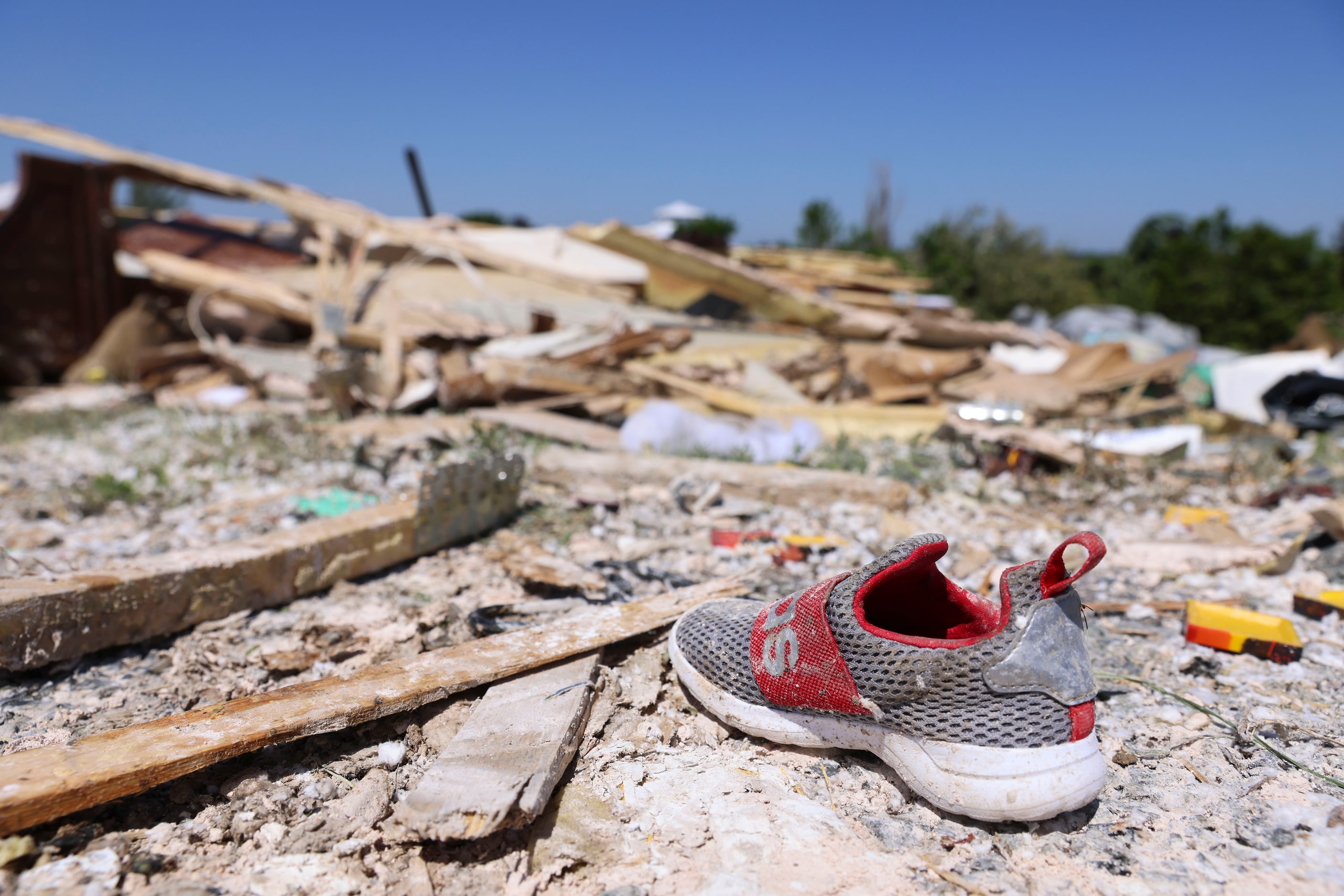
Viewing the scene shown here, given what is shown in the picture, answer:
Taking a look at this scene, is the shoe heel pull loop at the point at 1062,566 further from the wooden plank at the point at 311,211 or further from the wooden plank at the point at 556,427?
the wooden plank at the point at 311,211

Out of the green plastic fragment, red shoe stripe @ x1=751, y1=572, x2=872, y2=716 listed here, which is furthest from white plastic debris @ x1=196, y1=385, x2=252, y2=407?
red shoe stripe @ x1=751, y1=572, x2=872, y2=716

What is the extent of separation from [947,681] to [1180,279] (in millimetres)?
21697

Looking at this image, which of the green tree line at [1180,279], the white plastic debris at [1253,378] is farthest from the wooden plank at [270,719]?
the green tree line at [1180,279]

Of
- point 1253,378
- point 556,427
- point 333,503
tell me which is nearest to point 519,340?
point 556,427

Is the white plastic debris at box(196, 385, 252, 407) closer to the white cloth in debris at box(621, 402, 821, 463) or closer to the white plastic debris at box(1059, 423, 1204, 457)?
the white cloth in debris at box(621, 402, 821, 463)

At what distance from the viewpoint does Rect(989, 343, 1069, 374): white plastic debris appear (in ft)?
21.5

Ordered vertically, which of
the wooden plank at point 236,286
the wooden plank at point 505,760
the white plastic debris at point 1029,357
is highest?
the wooden plank at point 236,286

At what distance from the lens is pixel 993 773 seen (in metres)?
1.33

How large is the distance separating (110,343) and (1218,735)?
8623 millimetres

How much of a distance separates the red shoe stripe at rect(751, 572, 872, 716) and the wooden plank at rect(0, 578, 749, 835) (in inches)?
18.1

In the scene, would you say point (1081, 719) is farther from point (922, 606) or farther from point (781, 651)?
point (781, 651)

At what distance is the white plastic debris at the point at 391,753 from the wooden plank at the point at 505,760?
0.14 meters

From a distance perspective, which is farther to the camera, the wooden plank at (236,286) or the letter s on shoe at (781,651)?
the wooden plank at (236,286)

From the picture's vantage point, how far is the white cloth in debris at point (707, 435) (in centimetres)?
418
